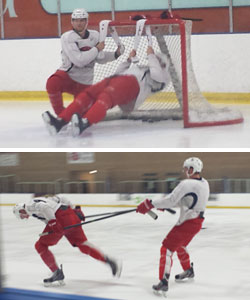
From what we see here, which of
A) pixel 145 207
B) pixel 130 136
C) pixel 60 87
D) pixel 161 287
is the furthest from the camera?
pixel 60 87

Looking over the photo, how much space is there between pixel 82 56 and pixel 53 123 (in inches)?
13.6

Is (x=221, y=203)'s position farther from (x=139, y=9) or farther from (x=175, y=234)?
(x=139, y=9)

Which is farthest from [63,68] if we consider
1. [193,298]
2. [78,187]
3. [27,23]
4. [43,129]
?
[193,298]

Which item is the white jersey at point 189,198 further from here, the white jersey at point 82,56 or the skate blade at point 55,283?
the white jersey at point 82,56

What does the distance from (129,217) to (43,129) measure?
2.19 metres

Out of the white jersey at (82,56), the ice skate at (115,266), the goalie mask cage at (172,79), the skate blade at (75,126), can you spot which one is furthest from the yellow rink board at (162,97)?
the ice skate at (115,266)

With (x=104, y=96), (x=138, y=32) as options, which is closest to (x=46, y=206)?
(x=104, y=96)

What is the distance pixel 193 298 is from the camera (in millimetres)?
1933

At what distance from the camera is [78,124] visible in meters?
3.93

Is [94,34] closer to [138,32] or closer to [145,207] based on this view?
[138,32]

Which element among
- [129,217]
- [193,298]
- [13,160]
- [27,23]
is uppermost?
[27,23]

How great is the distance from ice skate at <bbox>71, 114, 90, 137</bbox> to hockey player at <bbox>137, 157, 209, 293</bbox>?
1.90 meters

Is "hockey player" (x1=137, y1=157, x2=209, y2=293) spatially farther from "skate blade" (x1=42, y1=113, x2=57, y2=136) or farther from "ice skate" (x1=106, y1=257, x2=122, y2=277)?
"skate blade" (x1=42, y1=113, x2=57, y2=136)

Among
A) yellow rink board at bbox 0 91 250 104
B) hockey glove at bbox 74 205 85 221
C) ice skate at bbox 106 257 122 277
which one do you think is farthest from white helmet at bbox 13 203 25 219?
yellow rink board at bbox 0 91 250 104
